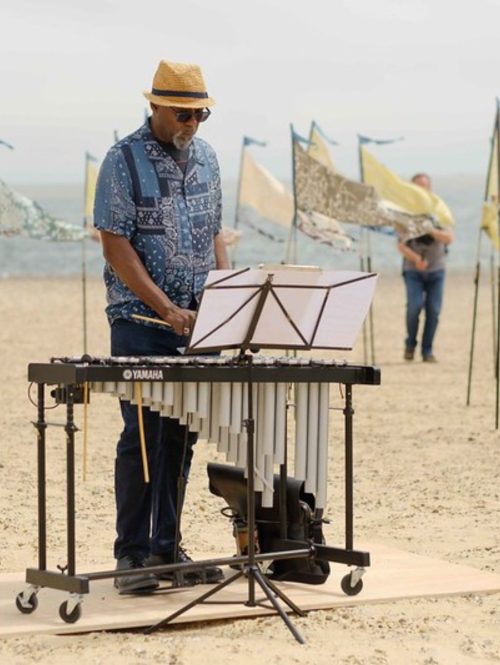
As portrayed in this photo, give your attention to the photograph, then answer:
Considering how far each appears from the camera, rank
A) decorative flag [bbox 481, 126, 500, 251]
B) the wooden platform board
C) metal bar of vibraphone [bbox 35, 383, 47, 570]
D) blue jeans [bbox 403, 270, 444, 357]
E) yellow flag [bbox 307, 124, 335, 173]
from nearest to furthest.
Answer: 1. the wooden platform board
2. metal bar of vibraphone [bbox 35, 383, 47, 570]
3. decorative flag [bbox 481, 126, 500, 251]
4. blue jeans [bbox 403, 270, 444, 357]
5. yellow flag [bbox 307, 124, 335, 173]

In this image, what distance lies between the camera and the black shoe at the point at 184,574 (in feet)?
23.6

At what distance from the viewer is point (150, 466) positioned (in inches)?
283

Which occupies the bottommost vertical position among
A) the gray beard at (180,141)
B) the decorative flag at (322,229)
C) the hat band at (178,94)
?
the decorative flag at (322,229)

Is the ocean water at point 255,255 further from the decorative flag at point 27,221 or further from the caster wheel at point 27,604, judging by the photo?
the caster wheel at point 27,604

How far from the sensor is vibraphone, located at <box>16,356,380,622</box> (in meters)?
6.50

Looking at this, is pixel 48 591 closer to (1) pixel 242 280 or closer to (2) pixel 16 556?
(2) pixel 16 556

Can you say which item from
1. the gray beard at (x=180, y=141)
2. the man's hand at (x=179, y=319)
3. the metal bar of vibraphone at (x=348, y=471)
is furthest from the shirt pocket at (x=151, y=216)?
the metal bar of vibraphone at (x=348, y=471)

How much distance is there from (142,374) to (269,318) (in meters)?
0.56

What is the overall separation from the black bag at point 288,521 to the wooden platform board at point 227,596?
7 centimetres

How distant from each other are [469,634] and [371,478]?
429 cm

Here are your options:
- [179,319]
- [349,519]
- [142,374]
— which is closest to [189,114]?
[179,319]

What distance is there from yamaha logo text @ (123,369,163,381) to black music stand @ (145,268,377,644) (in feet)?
0.53

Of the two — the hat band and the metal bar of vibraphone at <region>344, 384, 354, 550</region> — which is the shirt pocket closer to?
the hat band

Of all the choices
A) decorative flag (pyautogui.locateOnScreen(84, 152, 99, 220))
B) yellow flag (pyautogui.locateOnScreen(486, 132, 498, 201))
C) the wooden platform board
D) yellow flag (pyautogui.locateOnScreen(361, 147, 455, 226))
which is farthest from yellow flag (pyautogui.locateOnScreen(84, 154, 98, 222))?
the wooden platform board
